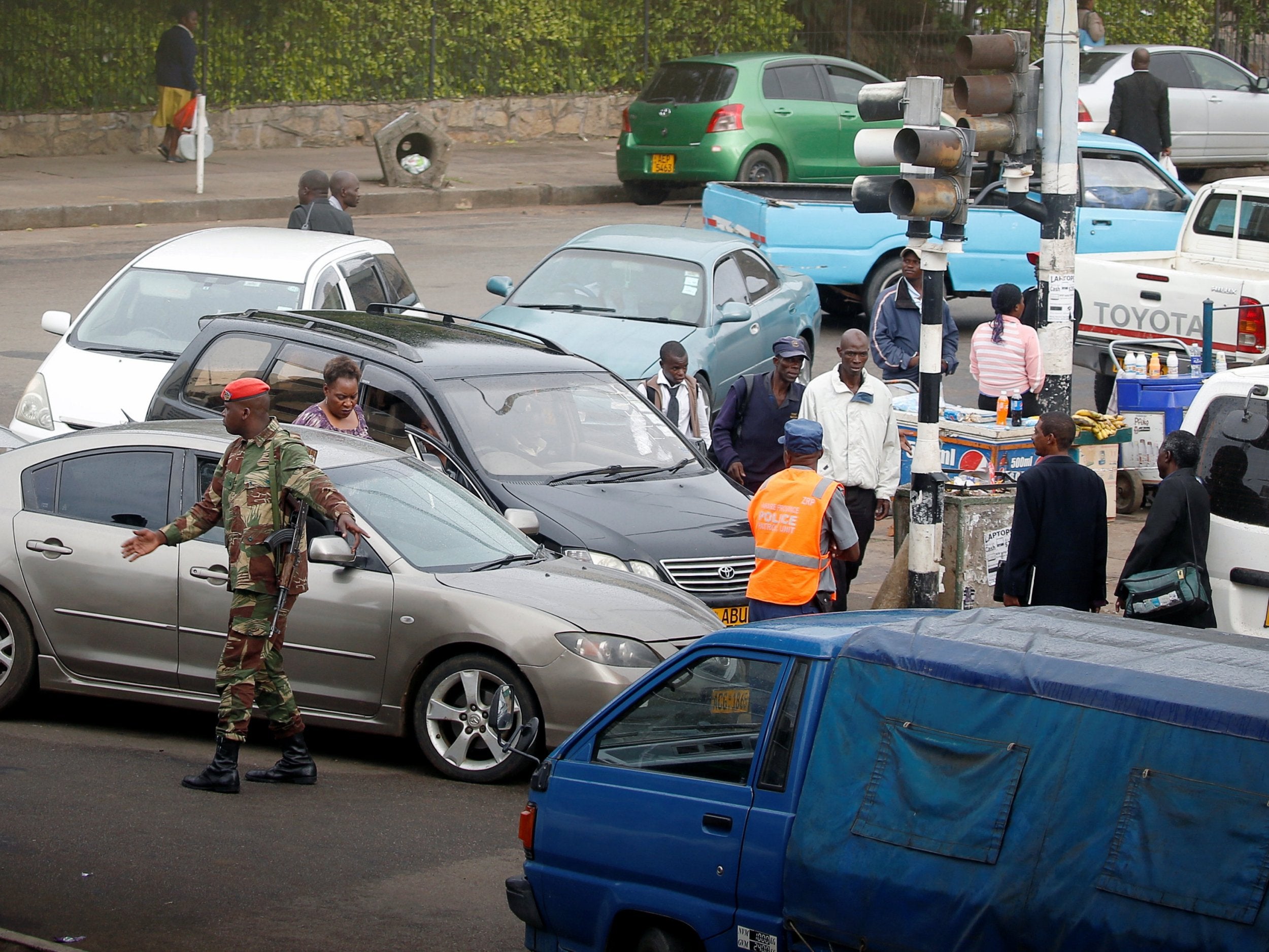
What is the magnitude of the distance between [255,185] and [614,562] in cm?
1579

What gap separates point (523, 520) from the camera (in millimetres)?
8539

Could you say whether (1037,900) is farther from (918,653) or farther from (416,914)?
(416,914)

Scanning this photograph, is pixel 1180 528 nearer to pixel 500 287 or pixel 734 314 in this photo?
pixel 734 314

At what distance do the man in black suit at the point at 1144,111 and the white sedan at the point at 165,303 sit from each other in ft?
43.9

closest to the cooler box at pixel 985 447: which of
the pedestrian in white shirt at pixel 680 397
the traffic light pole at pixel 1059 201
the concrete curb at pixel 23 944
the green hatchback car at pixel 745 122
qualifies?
the traffic light pole at pixel 1059 201

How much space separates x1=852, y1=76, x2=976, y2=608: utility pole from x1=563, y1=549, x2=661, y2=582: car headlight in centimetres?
151

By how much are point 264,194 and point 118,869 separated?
56.2 ft

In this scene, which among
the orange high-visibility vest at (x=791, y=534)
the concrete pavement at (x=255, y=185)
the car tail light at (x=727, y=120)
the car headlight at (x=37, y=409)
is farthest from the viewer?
the car tail light at (x=727, y=120)

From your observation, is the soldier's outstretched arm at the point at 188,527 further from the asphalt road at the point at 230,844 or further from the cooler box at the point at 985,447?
the cooler box at the point at 985,447

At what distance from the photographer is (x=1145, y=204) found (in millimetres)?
18391

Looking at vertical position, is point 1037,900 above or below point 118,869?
above

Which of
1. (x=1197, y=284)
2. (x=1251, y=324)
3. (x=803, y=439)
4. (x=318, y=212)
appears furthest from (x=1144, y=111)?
(x=803, y=439)

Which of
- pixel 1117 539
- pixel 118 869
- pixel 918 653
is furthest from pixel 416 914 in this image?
pixel 1117 539

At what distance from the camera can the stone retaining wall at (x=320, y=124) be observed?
963 inches
